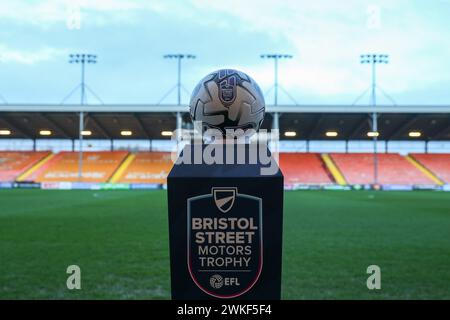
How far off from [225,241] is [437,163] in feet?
168

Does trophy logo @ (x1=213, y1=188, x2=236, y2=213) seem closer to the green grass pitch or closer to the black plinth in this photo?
the black plinth

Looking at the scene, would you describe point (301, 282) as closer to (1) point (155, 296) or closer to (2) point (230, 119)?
(1) point (155, 296)

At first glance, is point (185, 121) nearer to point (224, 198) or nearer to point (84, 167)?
point (84, 167)

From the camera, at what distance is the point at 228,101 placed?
7.94 feet

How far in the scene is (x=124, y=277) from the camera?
5.45m

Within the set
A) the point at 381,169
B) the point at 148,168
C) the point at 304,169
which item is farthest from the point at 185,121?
the point at 381,169

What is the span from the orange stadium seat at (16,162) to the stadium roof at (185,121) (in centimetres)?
225

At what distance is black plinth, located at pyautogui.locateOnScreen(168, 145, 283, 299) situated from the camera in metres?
2.03

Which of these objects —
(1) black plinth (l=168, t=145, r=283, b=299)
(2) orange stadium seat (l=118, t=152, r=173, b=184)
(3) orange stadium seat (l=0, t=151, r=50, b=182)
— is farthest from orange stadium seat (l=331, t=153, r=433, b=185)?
(1) black plinth (l=168, t=145, r=283, b=299)

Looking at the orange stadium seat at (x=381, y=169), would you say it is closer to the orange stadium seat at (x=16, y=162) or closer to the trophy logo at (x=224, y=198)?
the orange stadium seat at (x=16, y=162)

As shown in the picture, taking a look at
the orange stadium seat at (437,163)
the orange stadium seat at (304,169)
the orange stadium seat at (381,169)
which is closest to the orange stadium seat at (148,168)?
the orange stadium seat at (304,169)

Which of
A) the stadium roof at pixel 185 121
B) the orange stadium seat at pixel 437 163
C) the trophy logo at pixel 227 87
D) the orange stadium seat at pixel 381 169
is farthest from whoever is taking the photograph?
the orange stadium seat at pixel 437 163

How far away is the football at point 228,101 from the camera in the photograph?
7.95 feet
